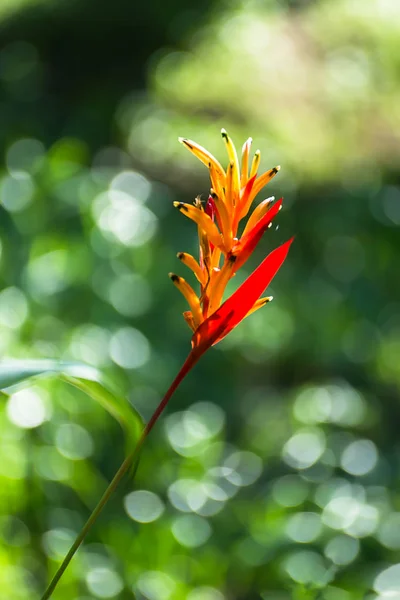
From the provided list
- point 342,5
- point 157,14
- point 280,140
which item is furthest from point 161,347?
point 157,14

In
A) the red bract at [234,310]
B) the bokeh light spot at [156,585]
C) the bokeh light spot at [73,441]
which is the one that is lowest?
the bokeh light spot at [156,585]

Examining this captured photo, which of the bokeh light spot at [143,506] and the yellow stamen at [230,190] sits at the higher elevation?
the bokeh light spot at [143,506]

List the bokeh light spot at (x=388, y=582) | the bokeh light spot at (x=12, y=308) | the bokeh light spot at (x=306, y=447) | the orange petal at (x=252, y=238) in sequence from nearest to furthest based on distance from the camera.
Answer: the orange petal at (x=252, y=238)
the bokeh light spot at (x=388, y=582)
the bokeh light spot at (x=12, y=308)
the bokeh light spot at (x=306, y=447)

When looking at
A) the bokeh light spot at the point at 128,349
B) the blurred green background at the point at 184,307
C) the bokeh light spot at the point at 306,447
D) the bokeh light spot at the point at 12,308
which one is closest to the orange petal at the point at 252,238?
the blurred green background at the point at 184,307

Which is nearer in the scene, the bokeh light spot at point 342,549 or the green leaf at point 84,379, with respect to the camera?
the green leaf at point 84,379

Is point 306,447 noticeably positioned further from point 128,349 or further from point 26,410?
point 26,410

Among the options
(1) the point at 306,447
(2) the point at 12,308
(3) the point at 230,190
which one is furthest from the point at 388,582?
(1) the point at 306,447

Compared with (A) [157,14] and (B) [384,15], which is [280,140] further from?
(A) [157,14]

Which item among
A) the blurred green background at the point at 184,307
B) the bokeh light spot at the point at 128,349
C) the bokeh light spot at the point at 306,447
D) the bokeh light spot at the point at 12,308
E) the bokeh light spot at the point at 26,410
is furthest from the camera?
the bokeh light spot at the point at 306,447

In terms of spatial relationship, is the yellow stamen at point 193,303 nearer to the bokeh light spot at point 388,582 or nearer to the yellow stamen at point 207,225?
the yellow stamen at point 207,225
